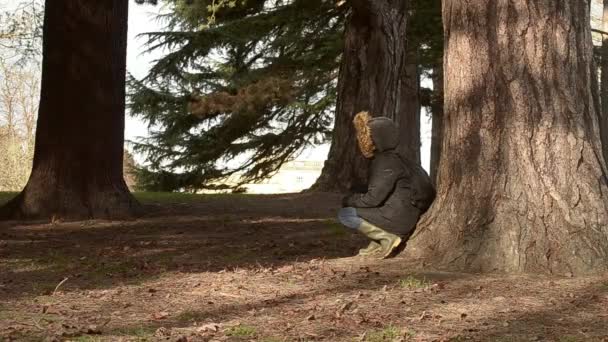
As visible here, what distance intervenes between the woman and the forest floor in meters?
0.27

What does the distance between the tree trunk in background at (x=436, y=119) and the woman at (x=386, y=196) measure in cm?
1521

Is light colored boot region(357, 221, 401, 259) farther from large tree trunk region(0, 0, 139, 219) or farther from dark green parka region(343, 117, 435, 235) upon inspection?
large tree trunk region(0, 0, 139, 219)

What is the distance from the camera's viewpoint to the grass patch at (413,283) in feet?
21.3

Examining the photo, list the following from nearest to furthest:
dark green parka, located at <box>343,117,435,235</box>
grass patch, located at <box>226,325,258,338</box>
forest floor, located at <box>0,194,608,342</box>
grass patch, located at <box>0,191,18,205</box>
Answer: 1. grass patch, located at <box>226,325,258,338</box>
2. forest floor, located at <box>0,194,608,342</box>
3. dark green parka, located at <box>343,117,435,235</box>
4. grass patch, located at <box>0,191,18,205</box>

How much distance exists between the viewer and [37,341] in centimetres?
488

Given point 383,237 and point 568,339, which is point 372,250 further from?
point 568,339

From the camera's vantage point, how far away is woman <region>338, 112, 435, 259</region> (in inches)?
302

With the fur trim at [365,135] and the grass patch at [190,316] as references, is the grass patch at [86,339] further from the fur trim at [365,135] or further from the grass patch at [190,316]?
the fur trim at [365,135]

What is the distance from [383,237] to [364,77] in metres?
8.68

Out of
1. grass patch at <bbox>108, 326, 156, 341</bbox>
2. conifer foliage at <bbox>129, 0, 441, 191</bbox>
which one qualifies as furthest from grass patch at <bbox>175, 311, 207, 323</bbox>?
conifer foliage at <bbox>129, 0, 441, 191</bbox>

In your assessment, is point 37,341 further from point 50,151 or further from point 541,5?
point 50,151

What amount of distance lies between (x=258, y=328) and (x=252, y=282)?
1.61 m

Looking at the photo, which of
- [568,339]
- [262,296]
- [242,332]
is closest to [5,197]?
[262,296]

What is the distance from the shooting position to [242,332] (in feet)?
16.8
